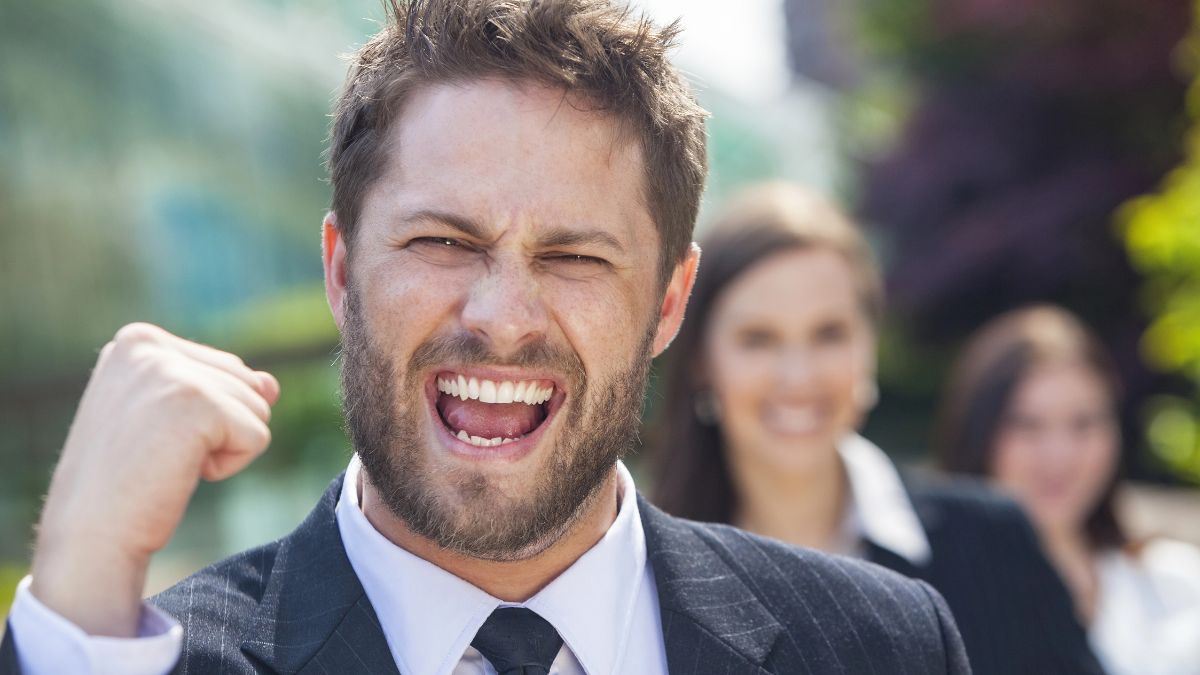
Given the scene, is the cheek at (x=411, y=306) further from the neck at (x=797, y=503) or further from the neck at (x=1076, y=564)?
the neck at (x=1076, y=564)

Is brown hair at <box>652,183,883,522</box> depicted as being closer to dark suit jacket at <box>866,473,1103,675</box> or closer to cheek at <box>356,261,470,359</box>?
dark suit jacket at <box>866,473,1103,675</box>

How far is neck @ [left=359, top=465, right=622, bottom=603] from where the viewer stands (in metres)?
2.16

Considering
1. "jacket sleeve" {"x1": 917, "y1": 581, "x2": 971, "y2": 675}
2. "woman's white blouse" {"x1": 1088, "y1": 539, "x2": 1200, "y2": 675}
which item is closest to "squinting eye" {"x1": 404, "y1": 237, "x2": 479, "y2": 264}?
"jacket sleeve" {"x1": 917, "y1": 581, "x2": 971, "y2": 675}

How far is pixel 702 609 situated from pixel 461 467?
0.53 m

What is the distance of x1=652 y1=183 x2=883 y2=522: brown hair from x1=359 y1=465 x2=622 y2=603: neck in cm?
178

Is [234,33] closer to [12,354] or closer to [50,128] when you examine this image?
[50,128]

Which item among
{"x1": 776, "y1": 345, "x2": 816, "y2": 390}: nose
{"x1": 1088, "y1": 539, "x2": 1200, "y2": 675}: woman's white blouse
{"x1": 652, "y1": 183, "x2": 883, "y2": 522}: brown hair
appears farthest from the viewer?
{"x1": 1088, "y1": 539, "x2": 1200, "y2": 675}: woman's white blouse

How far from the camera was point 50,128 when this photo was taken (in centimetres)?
1047

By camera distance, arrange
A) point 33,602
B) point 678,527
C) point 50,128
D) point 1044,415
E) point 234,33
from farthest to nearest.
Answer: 1. point 234,33
2. point 50,128
3. point 1044,415
4. point 678,527
5. point 33,602

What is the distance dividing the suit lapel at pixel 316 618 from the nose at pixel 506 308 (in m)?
0.45

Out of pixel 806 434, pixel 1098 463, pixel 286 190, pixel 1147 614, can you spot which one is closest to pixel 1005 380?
pixel 1098 463

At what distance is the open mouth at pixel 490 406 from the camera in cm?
207

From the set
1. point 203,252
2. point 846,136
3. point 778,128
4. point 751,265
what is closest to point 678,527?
point 751,265

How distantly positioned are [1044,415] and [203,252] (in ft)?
26.4
